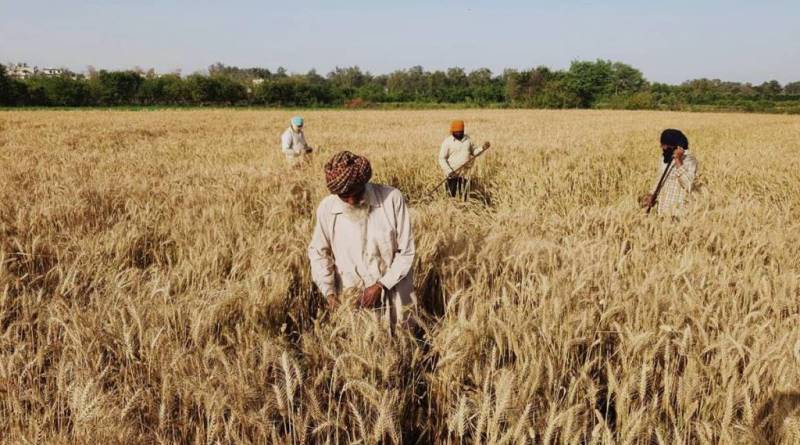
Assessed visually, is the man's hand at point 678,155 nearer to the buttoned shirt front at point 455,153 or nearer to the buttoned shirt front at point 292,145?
the buttoned shirt front at point 455,153

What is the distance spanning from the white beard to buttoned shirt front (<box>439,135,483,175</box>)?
15.8 ft

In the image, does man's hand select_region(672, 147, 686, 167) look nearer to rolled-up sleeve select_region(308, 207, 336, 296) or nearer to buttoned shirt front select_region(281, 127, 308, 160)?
rolled-up sleeve select_region(308, 207, 336, 296)

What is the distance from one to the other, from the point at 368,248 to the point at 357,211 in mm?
232

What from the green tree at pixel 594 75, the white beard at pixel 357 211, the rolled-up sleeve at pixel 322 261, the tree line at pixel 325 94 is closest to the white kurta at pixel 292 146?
the rolled-up sleeve at pixel 322 261

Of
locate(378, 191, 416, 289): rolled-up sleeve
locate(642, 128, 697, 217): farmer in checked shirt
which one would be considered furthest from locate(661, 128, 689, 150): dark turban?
locate(378, 191, 416, 289): rolled-up sleeve

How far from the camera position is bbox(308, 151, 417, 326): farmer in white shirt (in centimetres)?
256

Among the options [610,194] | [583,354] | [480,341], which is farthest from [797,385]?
[610,194]

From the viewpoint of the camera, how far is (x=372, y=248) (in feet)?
8.70

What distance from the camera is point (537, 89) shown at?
82.5 m

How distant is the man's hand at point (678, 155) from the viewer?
16.5 feet

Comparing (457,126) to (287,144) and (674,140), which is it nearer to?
(674,140)

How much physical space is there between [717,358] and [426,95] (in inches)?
3786

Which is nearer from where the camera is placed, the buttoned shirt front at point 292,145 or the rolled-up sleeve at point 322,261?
the rolled-up sleeve at point 322,261

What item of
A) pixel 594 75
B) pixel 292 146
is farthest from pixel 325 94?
pixel 292 146
